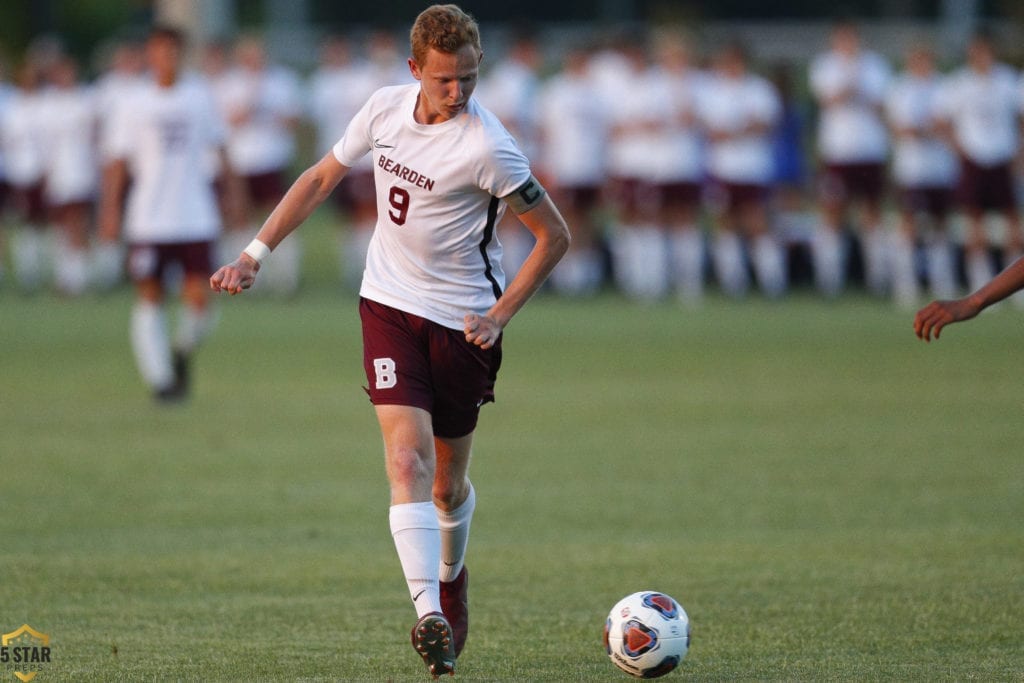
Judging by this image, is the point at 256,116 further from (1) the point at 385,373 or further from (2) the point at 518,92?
A: (1) the point at 385,373

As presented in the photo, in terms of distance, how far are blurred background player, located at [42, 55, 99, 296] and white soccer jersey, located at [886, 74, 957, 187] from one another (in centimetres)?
1146

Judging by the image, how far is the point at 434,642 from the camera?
554 centimetres

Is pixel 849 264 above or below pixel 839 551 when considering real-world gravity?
below

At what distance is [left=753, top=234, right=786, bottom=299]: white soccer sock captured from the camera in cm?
2302

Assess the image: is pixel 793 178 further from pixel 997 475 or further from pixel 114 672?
pixel 114 672

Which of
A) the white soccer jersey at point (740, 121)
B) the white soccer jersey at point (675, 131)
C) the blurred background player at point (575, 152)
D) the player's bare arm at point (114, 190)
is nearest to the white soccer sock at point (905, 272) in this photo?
the white soccer jersey at point (740, 121)

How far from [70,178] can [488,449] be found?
14.9 meters

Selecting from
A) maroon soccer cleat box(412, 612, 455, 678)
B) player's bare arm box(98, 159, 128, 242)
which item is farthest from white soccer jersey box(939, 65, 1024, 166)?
maroon soccer cleat box(412, 612, 455, 678)

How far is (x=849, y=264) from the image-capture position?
2353 centimetres

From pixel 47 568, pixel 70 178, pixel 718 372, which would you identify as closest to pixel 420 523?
pixel 47 568

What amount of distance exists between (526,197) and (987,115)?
16.2 m

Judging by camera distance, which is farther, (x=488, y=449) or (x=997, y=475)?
(x=488, y=449)

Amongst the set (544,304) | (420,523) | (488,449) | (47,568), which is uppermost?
(420,523)

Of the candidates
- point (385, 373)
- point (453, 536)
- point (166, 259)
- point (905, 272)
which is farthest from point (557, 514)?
point (905, 272)
